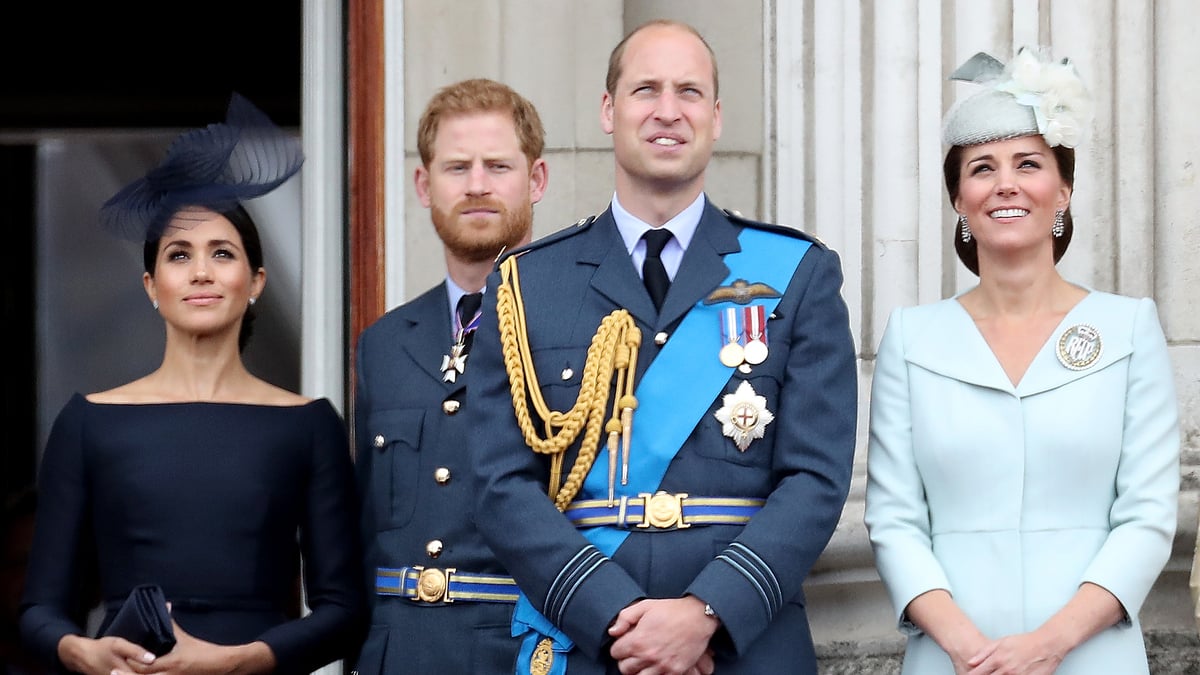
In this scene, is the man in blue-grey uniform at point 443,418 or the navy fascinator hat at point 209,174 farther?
the navy fascinator hat at point 209,174

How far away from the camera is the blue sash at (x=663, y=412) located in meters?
3.16

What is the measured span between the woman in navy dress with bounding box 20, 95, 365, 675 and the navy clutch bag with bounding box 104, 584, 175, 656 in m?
0.02

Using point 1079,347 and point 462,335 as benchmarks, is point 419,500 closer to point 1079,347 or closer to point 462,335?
point 462,335

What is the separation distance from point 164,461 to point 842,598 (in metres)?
1.56

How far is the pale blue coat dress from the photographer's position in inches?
127

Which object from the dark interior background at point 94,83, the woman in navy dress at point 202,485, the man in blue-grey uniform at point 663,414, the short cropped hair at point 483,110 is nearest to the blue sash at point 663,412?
the man in blue-grey uniform at point 663,414

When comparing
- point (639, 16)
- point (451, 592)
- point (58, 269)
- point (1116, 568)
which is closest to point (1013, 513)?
point (1116, 568)

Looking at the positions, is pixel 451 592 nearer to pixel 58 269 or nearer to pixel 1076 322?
pixel 1076 322

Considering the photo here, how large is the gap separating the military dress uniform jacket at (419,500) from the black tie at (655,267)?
19.3 inches

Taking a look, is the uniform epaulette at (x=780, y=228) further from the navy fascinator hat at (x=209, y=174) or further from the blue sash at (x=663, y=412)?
the navy fascinator hat at (x=209, y=174)

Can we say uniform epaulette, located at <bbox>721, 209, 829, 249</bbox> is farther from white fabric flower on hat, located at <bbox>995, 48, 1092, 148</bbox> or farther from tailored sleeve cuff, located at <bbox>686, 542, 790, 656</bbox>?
tailored sleeve cuff, located at <bbox>686, 542, 790, 656</bbox>

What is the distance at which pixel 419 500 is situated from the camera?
12.0 feet

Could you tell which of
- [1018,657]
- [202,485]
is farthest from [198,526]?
[1018,657]

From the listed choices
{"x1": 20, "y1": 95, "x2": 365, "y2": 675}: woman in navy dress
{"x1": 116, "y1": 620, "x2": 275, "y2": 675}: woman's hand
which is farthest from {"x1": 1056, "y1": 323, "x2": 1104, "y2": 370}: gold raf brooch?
{"x1": 116, "y1": 620, "x2": 275, "y2": 675}: woman's hand
